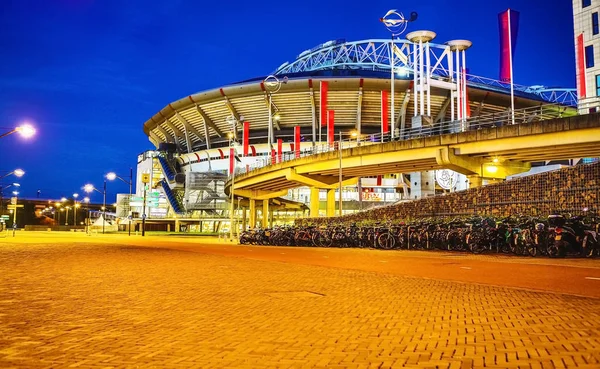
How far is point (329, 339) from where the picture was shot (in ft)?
19.0

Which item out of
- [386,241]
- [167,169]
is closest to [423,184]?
[167,169]

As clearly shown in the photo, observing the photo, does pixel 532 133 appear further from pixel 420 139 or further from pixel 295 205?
pixel 295 205

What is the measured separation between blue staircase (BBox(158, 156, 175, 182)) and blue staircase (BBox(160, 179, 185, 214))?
2.02m

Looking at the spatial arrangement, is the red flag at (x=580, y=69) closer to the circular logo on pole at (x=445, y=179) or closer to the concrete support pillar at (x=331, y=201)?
the circular logo on pole at (x=445, y=179)

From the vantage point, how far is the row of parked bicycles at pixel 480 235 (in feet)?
55.8

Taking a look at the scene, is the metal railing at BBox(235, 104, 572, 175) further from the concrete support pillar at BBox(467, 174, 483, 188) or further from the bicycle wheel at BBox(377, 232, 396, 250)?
the bicycle wheel at BBox(377, 232, 396, 250)

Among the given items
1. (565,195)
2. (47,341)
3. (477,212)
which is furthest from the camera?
(477,212)

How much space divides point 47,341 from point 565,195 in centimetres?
1986

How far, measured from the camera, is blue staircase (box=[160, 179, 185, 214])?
93.9m

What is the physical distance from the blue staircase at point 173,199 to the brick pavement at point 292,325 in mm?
84098

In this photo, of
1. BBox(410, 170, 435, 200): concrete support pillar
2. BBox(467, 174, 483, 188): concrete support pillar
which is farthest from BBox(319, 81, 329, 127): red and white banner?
BBox(467, 174, 483, 188): concrete support pillar

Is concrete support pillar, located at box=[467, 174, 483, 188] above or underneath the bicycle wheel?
above

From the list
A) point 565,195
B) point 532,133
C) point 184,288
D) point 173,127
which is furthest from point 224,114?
point 184,288

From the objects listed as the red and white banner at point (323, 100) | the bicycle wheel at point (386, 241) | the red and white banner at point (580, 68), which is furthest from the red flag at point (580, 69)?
the bicycle wheel at point (386, 241)
